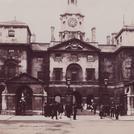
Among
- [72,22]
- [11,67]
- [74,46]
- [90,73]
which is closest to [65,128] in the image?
[11,67]

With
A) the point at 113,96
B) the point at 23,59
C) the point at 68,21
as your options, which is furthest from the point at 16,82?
the point at 68,21

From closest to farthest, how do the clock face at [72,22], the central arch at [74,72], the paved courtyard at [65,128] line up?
the paved courtyard at [65,128]
the central arch at [74,72]
the clock face at [72,22]

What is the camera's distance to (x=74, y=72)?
52844 mm

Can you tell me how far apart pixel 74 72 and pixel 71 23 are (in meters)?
19.1

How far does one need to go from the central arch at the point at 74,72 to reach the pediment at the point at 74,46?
7.06 ft

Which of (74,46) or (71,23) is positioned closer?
(74,46)

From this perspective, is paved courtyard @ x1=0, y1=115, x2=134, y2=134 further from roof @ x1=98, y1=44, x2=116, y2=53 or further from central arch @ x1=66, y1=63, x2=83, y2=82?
roof @ x1=98, y1=44, x2=116, y2=53

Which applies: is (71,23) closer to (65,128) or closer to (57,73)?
(57,73)

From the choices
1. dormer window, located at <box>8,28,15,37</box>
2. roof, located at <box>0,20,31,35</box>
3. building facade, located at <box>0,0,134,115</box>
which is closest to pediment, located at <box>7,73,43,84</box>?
building facade, located at <box>0,0,134,115</box>

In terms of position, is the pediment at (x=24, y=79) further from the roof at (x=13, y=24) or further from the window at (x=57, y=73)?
the roof at (x=13, y=24)

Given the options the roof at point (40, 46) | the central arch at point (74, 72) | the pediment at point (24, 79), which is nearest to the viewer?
the pediment at point (24, 79)

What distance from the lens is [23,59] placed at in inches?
1987

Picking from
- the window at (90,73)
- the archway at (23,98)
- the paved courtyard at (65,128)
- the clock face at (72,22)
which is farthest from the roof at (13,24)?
the paved courtyard at (65,128)

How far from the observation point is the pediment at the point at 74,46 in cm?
5234
